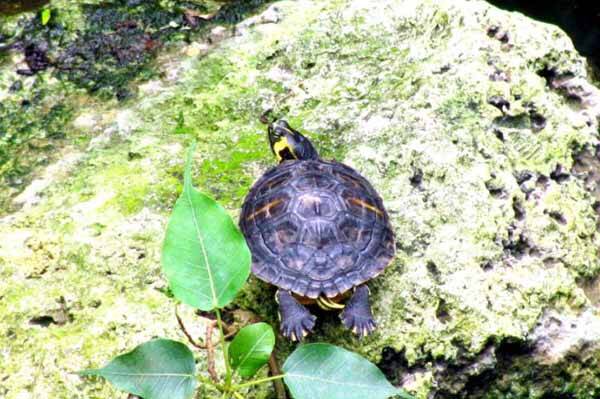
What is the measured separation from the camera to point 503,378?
7.79 ft

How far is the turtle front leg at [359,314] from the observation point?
2.14 metres

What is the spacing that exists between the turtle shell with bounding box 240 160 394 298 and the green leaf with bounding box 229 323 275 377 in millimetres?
429

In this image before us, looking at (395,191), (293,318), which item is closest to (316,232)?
(293,318)

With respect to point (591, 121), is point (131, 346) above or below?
below

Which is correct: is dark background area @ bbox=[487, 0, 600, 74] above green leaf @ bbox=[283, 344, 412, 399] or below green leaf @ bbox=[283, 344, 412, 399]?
below

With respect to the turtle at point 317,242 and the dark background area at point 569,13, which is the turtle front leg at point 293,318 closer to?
the turtle at point 317,242

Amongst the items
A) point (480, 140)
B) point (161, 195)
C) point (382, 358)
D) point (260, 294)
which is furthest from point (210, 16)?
point (382, 358)

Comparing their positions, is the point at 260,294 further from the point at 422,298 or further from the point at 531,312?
the point at 531,312

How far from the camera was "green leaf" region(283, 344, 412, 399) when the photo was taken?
5.25 ft

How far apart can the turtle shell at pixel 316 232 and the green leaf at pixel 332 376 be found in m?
0.49

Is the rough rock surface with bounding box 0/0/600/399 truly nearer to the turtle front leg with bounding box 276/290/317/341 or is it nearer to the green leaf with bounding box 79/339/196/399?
the turtle front leg with bounding box 276/290/317/341

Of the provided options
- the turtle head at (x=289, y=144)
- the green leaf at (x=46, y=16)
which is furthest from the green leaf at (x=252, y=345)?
the green leaf at (x=46, y=16)

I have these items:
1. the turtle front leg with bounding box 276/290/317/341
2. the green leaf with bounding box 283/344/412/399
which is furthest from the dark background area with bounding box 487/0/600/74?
the green leaf with bounding box 283/344/412/399

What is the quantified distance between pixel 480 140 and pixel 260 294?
3.84 ft
